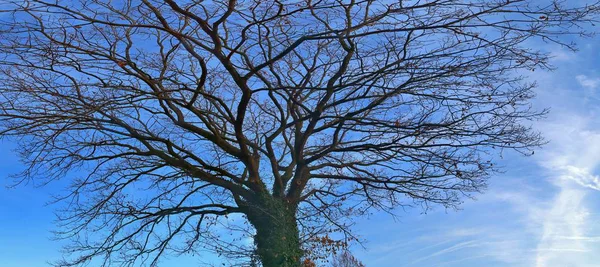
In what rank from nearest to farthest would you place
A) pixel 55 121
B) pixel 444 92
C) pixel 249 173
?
1. pixel 55 121
2. pixel 444 92
3. pixel 249 173

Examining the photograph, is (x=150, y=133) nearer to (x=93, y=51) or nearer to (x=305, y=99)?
(x=93, y=51)

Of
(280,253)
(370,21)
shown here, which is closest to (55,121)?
(280,253)

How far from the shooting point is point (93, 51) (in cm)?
940

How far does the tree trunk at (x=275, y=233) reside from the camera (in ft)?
36.2

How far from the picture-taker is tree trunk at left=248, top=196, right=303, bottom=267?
36.2ft

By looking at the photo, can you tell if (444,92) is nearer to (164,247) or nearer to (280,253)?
(280,253)

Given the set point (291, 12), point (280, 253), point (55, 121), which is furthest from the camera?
point (280, 253)

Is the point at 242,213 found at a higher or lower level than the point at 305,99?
lower

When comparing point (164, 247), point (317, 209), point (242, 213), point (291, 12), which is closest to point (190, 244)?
point (164, 247)

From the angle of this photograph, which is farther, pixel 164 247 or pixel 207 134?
pixel 164 247

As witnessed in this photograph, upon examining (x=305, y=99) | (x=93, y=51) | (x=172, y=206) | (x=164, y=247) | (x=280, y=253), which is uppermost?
(x=305, y=99)

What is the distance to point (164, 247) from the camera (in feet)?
40.7

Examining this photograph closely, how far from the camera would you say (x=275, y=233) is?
11.2 m

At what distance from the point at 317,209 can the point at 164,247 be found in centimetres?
360
